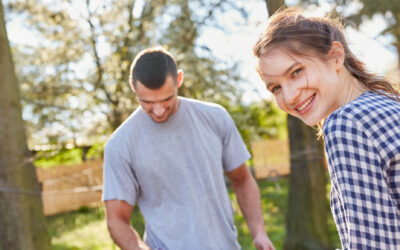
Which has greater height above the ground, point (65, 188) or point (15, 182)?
point (15, 182)

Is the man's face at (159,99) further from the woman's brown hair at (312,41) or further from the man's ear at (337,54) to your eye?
the man's ear at (337,54)

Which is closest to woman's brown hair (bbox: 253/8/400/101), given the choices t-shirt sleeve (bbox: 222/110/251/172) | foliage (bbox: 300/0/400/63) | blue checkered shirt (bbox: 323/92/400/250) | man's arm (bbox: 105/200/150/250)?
blue checkered shirt (bbox: 323/92/400/250)

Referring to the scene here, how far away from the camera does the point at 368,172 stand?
103cm

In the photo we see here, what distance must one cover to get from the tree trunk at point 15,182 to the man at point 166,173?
7.45 ft

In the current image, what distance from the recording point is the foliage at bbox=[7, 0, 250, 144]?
20.1 ft

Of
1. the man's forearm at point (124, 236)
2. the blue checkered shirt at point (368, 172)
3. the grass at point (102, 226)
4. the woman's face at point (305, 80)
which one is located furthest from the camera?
the grass at point (102, 226)

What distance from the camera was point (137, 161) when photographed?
2.44 m

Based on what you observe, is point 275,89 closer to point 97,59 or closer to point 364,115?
point 364,115

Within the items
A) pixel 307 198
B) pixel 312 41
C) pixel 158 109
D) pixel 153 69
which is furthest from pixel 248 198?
pixel 307 198

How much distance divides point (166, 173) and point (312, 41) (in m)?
1.32

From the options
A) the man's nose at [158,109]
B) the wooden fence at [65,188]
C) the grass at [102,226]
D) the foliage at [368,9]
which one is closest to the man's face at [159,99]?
the man's nose at [158,109]

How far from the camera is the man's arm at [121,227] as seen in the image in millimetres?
2346

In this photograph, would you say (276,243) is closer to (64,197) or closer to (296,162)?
(296,162)

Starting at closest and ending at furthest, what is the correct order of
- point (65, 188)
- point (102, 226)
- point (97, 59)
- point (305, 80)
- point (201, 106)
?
point (305, 80) < point (201, 106) < point (97, 59) < point (102, 226) < point (65, 188)
